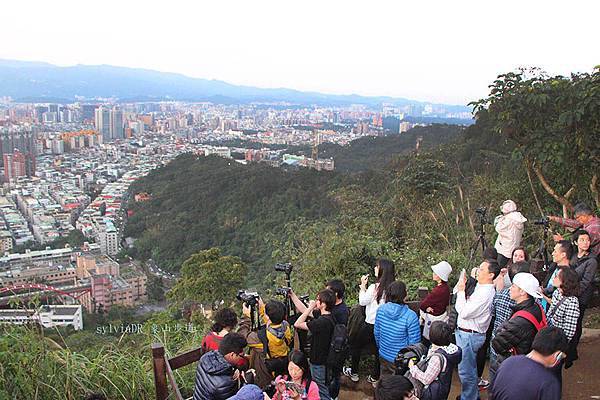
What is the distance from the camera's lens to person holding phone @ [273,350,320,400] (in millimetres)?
2039

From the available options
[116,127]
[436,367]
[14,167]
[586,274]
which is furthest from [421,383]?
[116,127]

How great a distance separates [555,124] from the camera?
453cm

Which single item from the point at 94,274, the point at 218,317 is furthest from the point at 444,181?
the point at 94,274

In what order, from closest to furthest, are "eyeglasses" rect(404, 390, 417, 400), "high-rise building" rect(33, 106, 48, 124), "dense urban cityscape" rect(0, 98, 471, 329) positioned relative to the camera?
"eyeglasses" rect(404, 390, 417, 400) < "dense urban cityscape" rect(0, 98, 471, 329) < "high-rise building" rect(33, 106, 48, 124)

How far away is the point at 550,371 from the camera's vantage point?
174 centimetres

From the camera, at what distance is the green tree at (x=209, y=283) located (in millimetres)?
11500

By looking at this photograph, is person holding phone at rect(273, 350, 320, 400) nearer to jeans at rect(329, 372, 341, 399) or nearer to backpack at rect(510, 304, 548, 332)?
jeans at rect(329, 372, 341, 399)

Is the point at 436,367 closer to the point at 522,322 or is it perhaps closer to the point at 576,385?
the point at 522,322

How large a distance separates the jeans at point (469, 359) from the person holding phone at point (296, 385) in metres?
0.84

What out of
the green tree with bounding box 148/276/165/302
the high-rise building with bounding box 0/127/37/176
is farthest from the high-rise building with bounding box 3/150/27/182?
the green tree with bounding box 148/276/165/302

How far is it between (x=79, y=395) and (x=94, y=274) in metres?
24.4

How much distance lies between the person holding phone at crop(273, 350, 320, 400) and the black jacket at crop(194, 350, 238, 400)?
188 millimetres

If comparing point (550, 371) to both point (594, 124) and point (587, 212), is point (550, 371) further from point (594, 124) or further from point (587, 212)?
point (594, 124)

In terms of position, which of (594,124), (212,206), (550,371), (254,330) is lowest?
(212,206)
